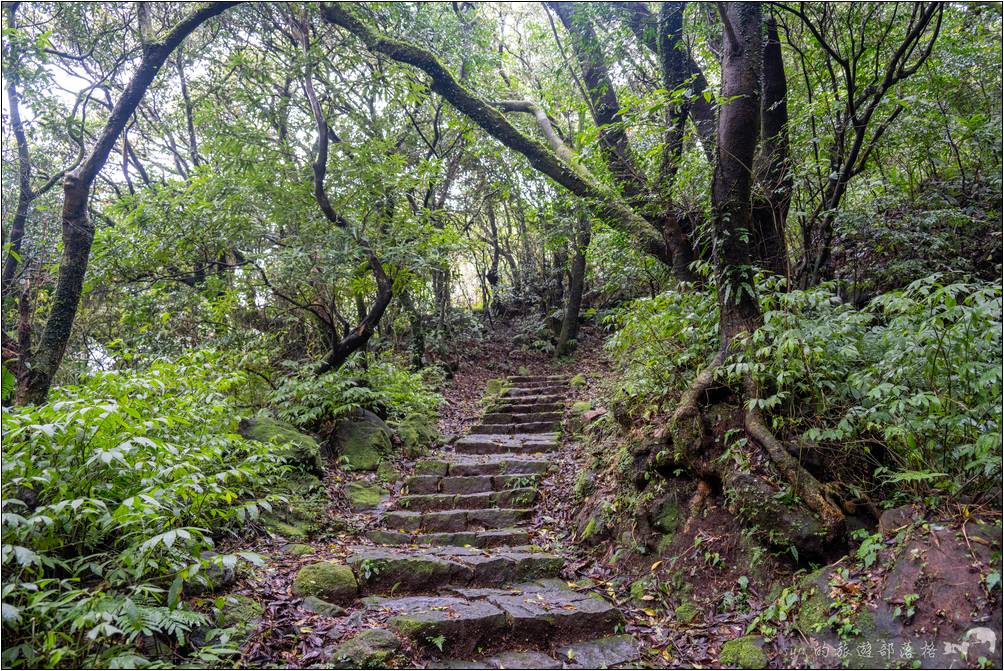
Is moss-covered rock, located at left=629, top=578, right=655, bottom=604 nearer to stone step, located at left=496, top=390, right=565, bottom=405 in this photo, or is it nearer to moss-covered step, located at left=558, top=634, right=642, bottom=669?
moss-covered step, located at left=558, top=634, right=642, bottom=669

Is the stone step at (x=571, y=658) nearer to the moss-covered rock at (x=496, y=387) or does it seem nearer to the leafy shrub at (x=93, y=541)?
the leafy shrub at (x=93, y=541)

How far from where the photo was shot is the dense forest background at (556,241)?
3.15 metres

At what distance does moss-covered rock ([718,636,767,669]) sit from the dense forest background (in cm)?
67

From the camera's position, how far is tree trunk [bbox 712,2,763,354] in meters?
4.83

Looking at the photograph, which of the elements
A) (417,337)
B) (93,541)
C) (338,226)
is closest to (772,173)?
(338,226)

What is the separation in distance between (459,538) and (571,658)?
1884 millimetres

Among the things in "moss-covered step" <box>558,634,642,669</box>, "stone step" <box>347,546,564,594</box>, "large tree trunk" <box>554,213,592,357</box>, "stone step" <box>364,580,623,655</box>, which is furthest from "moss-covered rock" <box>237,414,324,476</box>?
"large tree trunk" <box>554,213,592,357</box>

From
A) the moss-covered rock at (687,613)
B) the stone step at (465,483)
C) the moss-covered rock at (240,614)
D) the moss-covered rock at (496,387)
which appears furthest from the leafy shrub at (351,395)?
the moss-covered rock at (687,613)

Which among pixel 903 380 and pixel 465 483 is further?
pixel 465 483

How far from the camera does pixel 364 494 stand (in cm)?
616

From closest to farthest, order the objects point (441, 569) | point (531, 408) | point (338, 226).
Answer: point (441, 569)
point (338, 226)
point (531, 408)

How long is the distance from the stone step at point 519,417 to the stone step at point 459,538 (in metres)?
3.45

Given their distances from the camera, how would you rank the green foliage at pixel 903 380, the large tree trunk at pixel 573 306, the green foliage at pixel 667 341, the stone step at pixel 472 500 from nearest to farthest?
the green foliage at pixel 903 380, the green foliage at pixel 667 341, the stone step at pixel 472 500, the large tree trunk at pixel 573 306

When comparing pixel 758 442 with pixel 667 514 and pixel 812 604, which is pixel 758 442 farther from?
pixel 812 604
